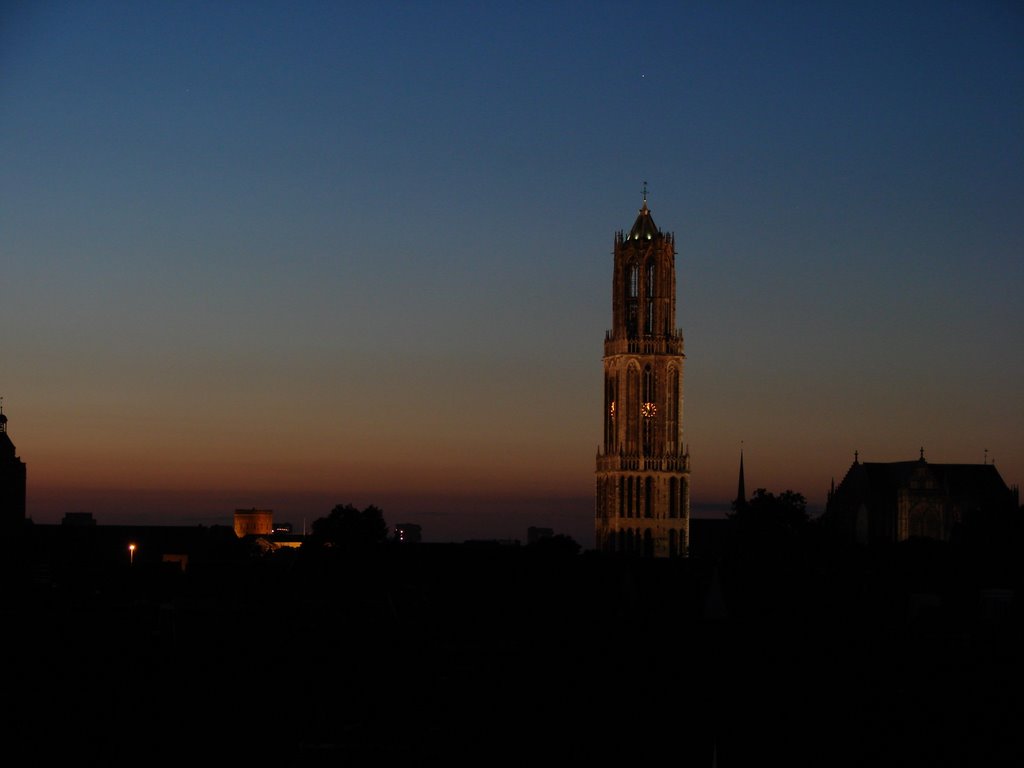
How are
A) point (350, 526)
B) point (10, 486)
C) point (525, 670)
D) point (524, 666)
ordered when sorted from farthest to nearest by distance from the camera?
1. point (350, 526)
2. point (10, 486)
3. point (524, 666)
4. point (525, 670)

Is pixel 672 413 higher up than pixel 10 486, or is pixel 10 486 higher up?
pixel 672 413

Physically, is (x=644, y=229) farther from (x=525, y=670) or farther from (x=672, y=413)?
(x=525, y=670)

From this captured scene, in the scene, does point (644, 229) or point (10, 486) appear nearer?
point (10, 486)

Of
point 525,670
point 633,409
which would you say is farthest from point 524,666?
point 633,409

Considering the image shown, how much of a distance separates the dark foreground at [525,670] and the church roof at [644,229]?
396ft

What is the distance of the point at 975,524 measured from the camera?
145 metres

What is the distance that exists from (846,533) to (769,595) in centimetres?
11054

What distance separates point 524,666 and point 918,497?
122504 millimetres

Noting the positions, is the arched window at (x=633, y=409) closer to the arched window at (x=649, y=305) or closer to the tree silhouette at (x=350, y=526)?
the arched window at (x=649, y=305)

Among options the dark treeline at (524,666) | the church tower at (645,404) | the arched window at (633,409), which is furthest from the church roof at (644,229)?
the dark treeline at (524,666)

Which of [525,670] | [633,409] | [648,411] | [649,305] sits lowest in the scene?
[525,670]

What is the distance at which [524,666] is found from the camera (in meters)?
51.6

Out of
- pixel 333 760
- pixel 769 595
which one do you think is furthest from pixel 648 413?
pixel 333 760

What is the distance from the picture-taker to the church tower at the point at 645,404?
188000mm
